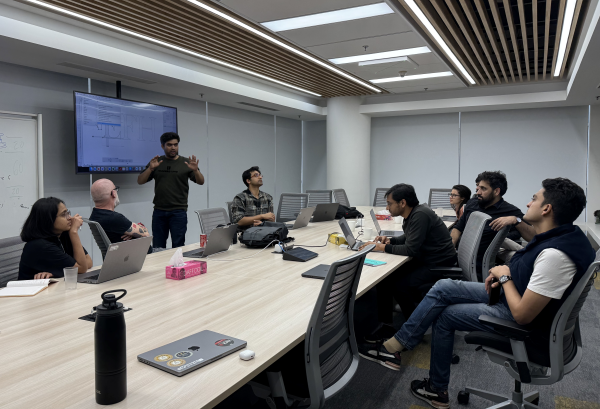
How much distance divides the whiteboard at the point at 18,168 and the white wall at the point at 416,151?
7.09 m

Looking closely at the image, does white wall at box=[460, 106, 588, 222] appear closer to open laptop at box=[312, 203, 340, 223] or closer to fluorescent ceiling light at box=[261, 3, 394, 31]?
open laptop at box=[312, 203, 340, 223]

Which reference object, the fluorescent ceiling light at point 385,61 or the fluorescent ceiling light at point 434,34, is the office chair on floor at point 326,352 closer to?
the fluorescent ceiling light at point 434,34

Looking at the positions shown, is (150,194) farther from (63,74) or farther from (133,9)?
(133,9)

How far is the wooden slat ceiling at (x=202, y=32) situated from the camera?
3913 millimetres

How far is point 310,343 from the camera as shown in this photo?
172 centimetres

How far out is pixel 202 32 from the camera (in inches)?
183

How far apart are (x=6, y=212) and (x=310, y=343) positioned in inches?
166

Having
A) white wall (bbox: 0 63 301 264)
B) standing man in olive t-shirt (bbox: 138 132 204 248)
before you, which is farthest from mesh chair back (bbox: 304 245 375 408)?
white wall (bbox: 0 63 301 264)

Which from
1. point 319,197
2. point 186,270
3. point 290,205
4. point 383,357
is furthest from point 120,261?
point 319,197

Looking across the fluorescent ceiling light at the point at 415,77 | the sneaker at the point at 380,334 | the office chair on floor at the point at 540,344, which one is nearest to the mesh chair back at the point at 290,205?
the fluorescent ceiling light at the point at 415,77

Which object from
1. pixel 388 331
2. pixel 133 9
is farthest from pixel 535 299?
pixel 133 9

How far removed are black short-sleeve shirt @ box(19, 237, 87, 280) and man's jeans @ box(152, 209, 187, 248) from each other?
2.58 m

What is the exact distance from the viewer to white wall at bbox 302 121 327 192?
10.6 meters

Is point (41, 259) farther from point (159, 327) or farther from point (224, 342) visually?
point (224, 342)
